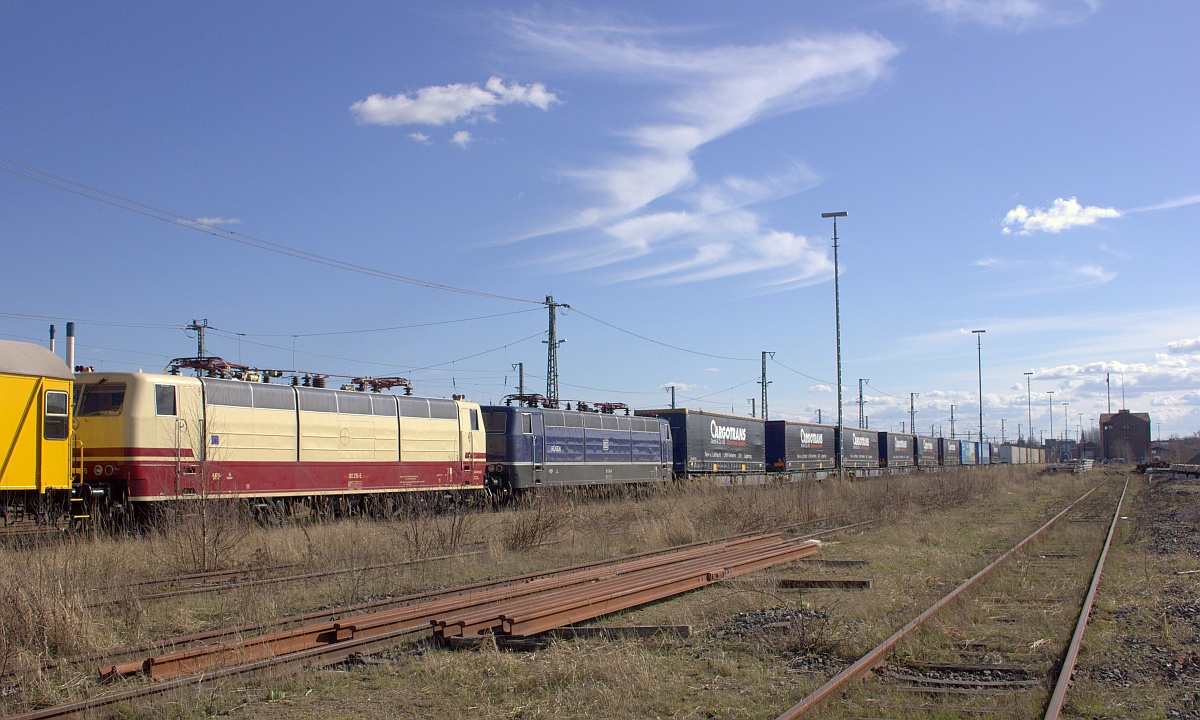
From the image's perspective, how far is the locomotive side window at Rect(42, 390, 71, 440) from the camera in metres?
15.1

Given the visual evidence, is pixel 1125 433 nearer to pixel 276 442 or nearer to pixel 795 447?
pixel 795 447

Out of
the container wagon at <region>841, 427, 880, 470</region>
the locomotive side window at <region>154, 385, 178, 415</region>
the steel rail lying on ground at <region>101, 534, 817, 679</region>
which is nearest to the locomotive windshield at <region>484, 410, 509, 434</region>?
the locomotive side window at <region>154, 385, 178, 415</region>

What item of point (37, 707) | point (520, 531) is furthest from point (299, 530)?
point (37, 707)

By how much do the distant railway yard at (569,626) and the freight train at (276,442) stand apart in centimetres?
151

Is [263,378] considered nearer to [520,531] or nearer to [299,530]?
[299,530]

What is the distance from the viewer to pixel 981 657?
8.44m

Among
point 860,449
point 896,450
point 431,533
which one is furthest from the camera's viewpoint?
point 896,450

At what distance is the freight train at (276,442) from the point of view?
15094mm

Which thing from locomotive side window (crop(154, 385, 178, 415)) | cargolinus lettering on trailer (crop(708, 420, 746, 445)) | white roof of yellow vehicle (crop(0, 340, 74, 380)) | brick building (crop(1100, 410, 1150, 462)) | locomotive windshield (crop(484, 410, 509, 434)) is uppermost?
white roof of yellow vehicle (crop(0, 340, 74, 380))

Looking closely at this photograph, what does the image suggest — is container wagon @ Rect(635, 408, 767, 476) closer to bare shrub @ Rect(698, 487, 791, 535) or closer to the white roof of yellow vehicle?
bare shrub @ Rect(698, 487, 791, 535)

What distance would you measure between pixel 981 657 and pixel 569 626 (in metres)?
4.06

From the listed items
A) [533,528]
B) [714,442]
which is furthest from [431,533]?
[714,442]

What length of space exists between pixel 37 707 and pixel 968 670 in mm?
7600

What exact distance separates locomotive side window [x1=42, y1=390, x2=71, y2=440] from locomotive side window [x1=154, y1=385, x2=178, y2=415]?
194cm
